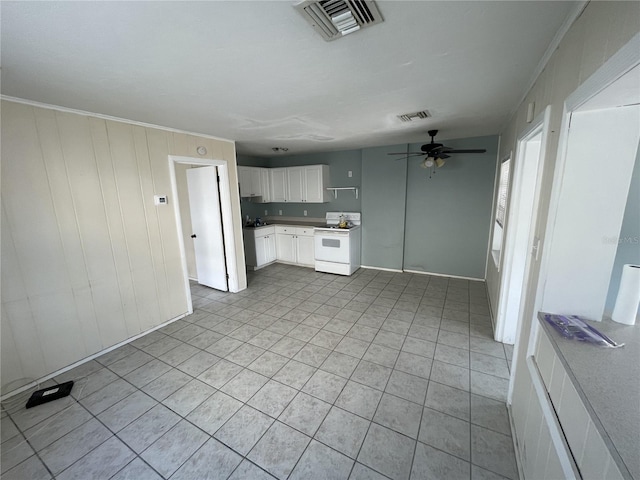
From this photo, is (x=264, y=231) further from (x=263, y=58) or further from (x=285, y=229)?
(x=263, y=58)

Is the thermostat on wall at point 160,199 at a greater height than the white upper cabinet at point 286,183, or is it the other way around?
the white upper cabinet at point 286,183

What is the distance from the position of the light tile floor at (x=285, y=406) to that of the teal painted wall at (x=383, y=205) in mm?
1813

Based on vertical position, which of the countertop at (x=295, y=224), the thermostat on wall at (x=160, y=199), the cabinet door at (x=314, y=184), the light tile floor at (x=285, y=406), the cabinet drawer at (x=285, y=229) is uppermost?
the cabinet door at (x=314, y=184)

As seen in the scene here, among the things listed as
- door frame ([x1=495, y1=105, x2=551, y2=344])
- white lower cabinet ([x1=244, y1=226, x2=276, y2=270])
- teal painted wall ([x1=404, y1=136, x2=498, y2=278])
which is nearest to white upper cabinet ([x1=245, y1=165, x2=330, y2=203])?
white lower cabinet ([x1=244, y1=226, x2=276, y2=270])

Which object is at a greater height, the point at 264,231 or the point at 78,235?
the point at 78,235

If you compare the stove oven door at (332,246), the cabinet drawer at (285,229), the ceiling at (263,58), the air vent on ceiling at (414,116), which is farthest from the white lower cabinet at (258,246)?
the air vent on ceiling at (414,116)

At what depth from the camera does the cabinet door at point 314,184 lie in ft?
16.9

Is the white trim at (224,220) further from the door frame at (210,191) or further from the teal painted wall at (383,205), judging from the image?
the teal painted wall at (383,205)

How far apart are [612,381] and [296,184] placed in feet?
16.8

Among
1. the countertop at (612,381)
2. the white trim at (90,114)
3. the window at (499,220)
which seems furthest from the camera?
the window at (499,220)

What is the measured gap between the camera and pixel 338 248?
4738mm

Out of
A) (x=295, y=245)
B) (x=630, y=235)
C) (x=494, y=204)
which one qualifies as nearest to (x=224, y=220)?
(x=295, y=245)

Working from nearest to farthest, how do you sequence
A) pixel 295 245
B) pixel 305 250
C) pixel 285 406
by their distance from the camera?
1. pixel 285 406
2. pixel 305 250
3. pixel 295 245

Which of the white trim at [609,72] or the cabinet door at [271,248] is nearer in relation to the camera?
the white trim at [609,72]
